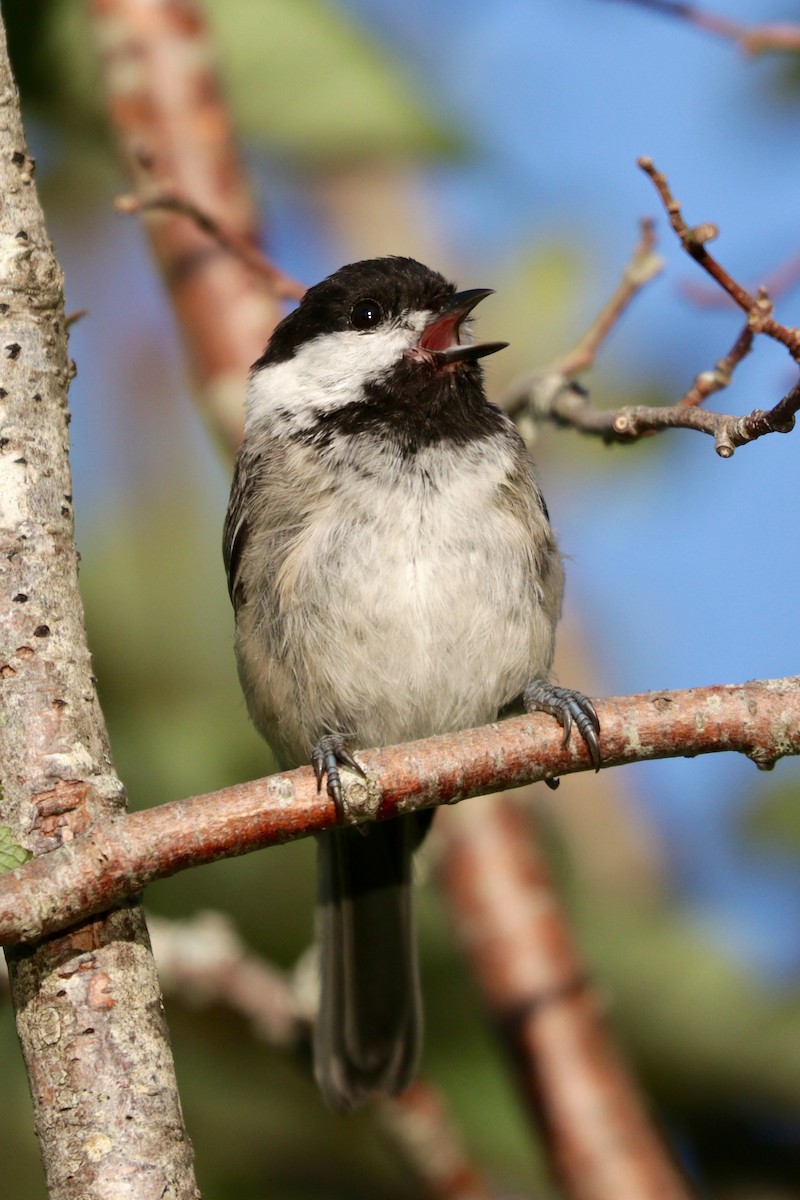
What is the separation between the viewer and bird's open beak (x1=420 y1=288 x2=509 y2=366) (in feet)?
10.2

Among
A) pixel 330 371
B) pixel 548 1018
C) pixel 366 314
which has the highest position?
pixel 366 314

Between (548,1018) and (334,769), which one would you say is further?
(548,1018)

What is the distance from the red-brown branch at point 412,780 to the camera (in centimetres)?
188

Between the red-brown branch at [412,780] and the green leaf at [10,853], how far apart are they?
0.06 metres

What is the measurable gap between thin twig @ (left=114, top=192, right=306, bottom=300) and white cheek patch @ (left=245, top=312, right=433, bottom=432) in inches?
6.6

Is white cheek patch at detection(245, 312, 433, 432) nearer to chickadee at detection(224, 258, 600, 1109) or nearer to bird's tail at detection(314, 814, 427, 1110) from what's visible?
chickadee at detection(224, 258, 600, 1109)

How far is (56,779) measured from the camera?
1976mm

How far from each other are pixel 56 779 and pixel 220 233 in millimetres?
1747

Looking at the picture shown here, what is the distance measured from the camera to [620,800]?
16.5ft

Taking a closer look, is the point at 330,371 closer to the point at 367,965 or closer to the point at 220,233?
the point at 220,233

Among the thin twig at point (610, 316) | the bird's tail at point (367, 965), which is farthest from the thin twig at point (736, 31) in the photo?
the bird's tail at point (367, 965)

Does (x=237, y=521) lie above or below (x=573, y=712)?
above

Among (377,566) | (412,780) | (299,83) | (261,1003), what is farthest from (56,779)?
(299,83)

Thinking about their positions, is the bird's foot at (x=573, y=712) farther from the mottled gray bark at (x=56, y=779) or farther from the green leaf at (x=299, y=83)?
the green leaf at (x=299, y=83)
